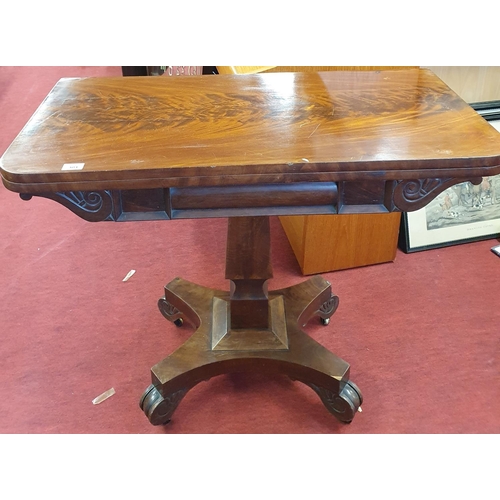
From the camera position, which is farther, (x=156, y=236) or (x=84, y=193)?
(x=156, y=236)

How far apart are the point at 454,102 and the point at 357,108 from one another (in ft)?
0.74

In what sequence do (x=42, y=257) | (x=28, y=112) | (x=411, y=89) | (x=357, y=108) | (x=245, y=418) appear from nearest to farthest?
1. (x=357, y=108)
2. (x=411, y=89)
3. (x=245, y=418)
4. (x=42, y=257)
5. (x=28, y=112)

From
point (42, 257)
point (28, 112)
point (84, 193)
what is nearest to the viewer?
point (84, 193)

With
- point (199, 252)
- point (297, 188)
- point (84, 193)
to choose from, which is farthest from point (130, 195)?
point (199, 252)

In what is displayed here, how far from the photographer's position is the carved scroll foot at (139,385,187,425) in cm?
134

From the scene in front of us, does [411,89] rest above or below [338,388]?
above

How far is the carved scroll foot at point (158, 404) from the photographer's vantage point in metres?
1.34

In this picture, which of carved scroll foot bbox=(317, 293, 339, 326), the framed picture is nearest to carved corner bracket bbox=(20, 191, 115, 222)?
carved scroll foot bbox=(317, 293, 339, 326)

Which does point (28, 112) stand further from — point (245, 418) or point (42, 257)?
point (245, 418)

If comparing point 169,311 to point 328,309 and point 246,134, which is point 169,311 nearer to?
point 328,309

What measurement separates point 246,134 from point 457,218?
3.99 feet

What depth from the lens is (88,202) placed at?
1041 mm

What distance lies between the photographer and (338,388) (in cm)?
135

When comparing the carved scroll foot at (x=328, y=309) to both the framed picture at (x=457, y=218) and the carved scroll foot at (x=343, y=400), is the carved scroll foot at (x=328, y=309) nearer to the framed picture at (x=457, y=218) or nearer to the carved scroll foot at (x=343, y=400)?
the carved scroll foot at (x=343, y=400)
